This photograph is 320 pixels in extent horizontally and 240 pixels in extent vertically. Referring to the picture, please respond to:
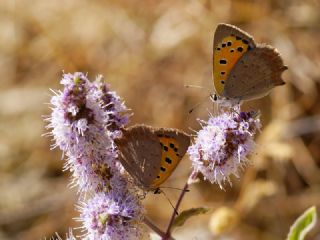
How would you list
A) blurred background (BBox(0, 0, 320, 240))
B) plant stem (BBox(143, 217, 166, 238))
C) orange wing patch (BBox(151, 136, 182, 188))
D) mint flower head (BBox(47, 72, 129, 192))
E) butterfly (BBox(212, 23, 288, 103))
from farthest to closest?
blurred background (BBox(0, 0, 320, 240)), butterfly (BBox(212, 23, 288, 103)), plant stem (BBox(143, 217, 166, 238)), orange wing patch (BBox(151, 136, 182, 188)), mint flower head (BBox(47, 72, 129, 192))

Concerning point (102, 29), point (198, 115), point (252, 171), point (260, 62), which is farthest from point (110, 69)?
point (260, 62)

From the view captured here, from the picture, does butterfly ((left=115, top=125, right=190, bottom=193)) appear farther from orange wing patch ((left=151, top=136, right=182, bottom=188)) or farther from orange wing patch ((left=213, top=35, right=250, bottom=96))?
orange wing patch ((left=213, top=35, right=250, bottom=96))

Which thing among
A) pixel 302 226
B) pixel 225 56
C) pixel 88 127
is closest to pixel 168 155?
pixel 88 127

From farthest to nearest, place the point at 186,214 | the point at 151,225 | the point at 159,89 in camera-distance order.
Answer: the point at 159,89
the point at 186,214
the point at 151,225

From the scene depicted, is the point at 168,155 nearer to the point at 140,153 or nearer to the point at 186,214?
the point at 140,153

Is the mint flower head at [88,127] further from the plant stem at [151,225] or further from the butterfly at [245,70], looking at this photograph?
the butterfly at [245,70]

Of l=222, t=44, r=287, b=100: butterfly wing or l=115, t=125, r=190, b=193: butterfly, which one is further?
l=222, t=44, r=287, b=100: butterfly wing

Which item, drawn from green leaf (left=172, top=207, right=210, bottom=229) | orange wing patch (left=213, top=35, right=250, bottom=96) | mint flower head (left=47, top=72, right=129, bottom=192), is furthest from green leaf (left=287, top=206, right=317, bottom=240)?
mint flower head (left=47, top=72, right=129, bottom=192)
